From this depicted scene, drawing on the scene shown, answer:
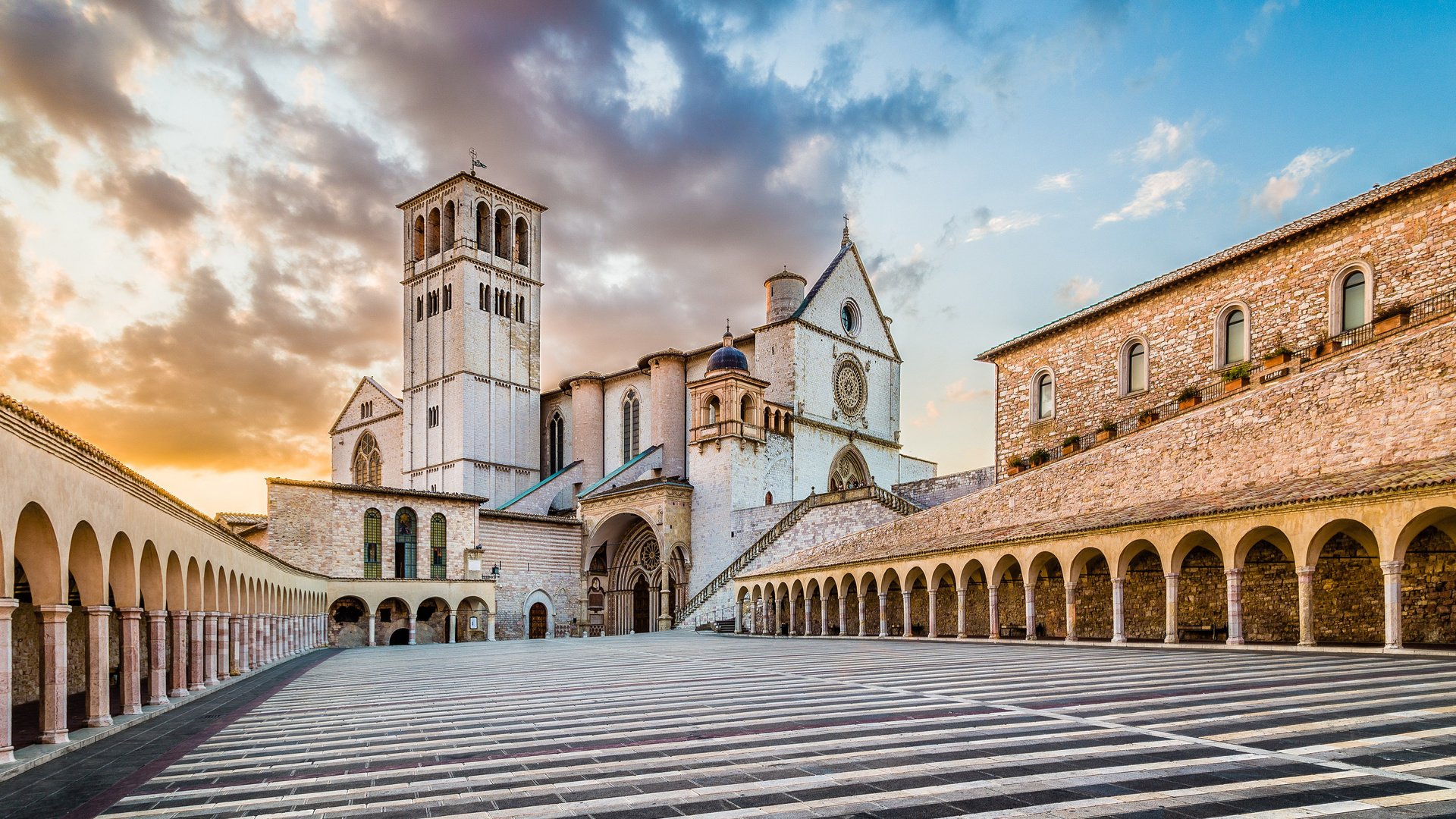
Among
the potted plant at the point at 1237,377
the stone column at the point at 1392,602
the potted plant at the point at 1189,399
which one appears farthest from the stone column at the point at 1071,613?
the stone column at the point at 1392,602

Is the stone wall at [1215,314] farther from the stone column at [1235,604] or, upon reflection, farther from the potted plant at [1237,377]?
the stone column at [1235,604]

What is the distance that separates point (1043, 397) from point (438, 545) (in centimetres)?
2776

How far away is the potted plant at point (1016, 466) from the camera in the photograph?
34.8 m

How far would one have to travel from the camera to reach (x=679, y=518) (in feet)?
164

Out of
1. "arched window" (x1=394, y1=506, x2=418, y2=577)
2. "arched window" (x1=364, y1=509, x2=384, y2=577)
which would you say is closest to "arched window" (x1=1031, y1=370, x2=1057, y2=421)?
"arched window" (x1=394, y1=506, x2=418, y2=577)

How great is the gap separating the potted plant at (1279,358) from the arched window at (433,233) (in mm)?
51215

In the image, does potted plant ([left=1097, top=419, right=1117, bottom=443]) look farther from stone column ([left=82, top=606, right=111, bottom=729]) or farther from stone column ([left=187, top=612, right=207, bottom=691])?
stone column ([left=82, top=606, right=111, bottom=729])

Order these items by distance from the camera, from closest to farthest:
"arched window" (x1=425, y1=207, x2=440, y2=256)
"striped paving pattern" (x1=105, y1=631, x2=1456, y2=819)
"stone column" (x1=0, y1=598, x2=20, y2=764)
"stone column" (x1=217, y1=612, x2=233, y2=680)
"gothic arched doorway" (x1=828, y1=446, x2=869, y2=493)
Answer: "striped paving pattern" (x1=105, y1=631, x2=1456, y2=819) < "stone column" (x1=0, y1=598, x2=20, y2=764) < "stone column" (x1=217, y1=612, x2=233, y2=680) < "gothic arched doorway" (x1=828, y1=446, x2=869, y2=493) < "arched window" (x1=425, y1=207, x2=440, y2=256)

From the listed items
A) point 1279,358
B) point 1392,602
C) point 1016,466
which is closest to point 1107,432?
point 1016,466

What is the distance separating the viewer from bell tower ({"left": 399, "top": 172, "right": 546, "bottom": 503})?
60562 mm

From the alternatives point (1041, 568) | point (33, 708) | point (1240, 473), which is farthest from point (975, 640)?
point (33, 708)

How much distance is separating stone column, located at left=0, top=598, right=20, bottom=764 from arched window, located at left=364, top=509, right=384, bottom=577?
3518 centimetres

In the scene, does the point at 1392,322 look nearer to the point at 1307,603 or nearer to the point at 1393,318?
the point at 1393,318

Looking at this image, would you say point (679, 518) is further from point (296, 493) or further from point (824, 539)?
point (296, 493)
